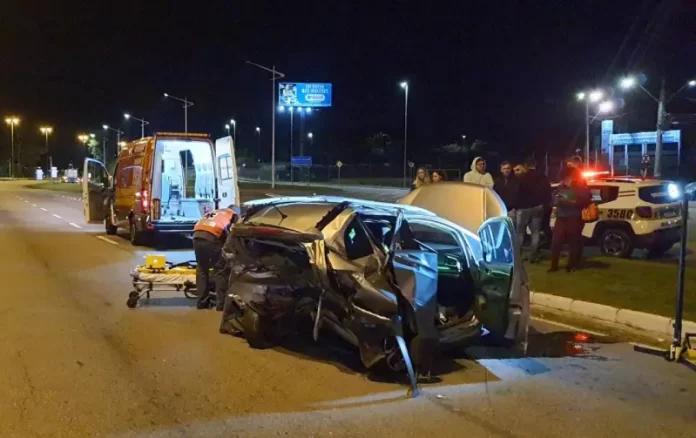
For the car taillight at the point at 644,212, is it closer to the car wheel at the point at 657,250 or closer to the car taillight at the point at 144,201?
the car wheel at the point at 657,250

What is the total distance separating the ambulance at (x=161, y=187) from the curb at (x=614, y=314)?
8140 millimetres

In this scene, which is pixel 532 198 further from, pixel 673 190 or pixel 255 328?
pixel 255 328

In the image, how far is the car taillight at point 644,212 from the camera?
44.3 ft

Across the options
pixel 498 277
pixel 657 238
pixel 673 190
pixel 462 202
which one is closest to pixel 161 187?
pixel 462 202

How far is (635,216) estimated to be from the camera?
13.6 meters

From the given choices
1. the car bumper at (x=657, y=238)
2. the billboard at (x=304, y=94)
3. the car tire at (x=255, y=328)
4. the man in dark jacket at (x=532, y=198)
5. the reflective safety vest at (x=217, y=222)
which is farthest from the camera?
the billboard at (x=304, y=94)

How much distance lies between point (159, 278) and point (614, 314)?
582 cm

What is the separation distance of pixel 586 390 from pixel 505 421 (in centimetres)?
126

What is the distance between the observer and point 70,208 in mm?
31969

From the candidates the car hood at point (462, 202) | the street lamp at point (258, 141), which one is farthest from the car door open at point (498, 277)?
the street lamp at point (258, 141)

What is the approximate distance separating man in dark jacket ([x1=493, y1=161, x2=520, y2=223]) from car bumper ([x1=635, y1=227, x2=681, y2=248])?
265 cm

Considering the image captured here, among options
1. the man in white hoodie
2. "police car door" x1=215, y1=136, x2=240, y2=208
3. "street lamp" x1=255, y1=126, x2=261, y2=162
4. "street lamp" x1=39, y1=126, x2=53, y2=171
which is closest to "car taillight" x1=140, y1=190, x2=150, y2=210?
"police car door" x1=215, y1=136, x2=240, y2=208

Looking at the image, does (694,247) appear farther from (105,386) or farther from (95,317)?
(105,386)

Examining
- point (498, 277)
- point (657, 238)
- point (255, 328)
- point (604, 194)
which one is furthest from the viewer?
point (604, 194)
